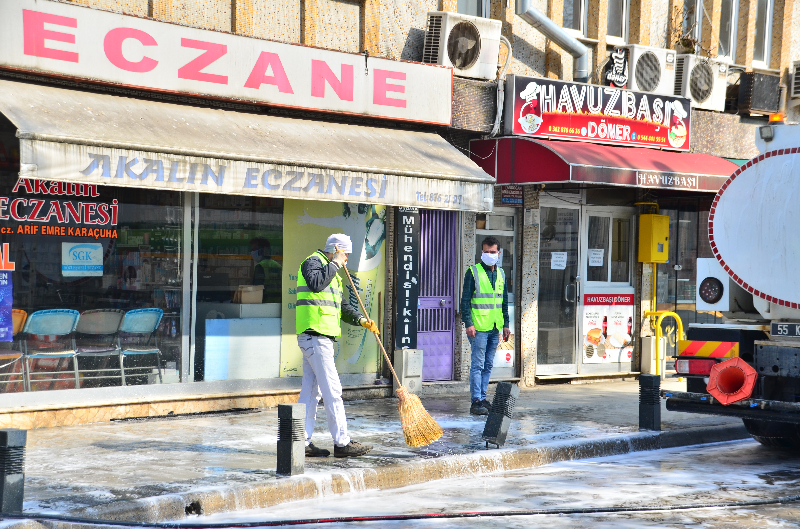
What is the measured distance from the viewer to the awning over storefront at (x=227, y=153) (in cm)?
821

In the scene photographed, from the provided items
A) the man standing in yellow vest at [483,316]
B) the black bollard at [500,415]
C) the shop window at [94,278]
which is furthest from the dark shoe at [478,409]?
the shop window at [94,278]

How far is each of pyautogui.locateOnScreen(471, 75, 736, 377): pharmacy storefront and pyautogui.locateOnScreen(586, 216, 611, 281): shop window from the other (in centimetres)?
1

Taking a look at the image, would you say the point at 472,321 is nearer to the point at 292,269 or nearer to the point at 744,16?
the point at 292,269

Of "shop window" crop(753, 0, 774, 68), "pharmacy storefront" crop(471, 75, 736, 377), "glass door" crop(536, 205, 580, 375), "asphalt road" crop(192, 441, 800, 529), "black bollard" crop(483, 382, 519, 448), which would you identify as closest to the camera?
"asphalt road" crop(192, 441, 800, 529)

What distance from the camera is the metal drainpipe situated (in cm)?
1255

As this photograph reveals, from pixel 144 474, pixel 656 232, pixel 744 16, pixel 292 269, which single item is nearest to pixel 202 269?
pixel 292 269

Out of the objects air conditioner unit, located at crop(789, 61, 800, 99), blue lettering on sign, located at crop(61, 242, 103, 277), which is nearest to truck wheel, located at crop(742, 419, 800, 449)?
blue lettering on sign, located at crop(61, 242, 103, 277)

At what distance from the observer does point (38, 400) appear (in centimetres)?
920

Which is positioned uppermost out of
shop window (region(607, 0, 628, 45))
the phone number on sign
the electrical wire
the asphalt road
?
shop window (region(607, 0, 628, 45))

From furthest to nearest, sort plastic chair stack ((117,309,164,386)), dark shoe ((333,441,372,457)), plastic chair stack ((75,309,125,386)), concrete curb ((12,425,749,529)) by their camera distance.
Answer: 1. plastic chair stack ((117,309,164,386))
2. plastic chair stack ((75,309,125,386))
3. dark shoe ((333,441,372,457))
4. concrete curb ((12,425,749,529))

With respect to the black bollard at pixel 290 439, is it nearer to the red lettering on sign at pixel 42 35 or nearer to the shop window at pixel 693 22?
the red lettering on sign at pixel 42 35

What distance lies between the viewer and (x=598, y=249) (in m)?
14.2

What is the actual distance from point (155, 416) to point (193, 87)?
3272 mm

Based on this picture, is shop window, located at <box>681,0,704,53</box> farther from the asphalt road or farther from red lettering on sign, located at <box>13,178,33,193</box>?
red lettering on sign, located at <box>13,178,33,193</box>
